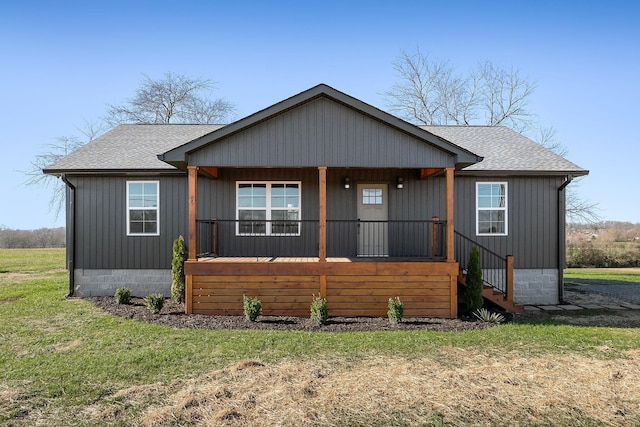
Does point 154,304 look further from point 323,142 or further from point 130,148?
point 130,148

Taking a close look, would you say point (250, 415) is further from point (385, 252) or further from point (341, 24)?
point (341, 24)

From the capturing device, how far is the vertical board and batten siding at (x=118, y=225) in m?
11.1

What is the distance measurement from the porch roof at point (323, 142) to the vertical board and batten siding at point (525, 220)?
2582mm

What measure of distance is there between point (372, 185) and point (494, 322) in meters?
4.69

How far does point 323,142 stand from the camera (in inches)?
355

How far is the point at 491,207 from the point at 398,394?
25.9 ft

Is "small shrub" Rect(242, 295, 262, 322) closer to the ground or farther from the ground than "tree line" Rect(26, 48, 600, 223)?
closer to the ground

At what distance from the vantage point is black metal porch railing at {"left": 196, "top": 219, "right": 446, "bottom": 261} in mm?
11102

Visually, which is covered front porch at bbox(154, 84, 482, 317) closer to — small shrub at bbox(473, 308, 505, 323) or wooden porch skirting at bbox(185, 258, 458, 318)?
wooden porch skirting at bbox(185, 258, 458, 318)

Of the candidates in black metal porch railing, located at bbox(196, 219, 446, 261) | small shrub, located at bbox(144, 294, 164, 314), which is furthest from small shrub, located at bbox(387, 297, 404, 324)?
small shrub, located at bbox(144, 294, 164, 314)

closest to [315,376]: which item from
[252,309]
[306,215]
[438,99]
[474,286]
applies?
[252,309]

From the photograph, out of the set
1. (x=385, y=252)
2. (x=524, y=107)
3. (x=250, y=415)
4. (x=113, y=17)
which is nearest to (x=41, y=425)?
(x=250, y=415)

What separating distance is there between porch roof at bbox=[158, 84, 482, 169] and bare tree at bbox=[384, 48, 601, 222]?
1783 cm

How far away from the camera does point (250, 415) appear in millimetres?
4145
